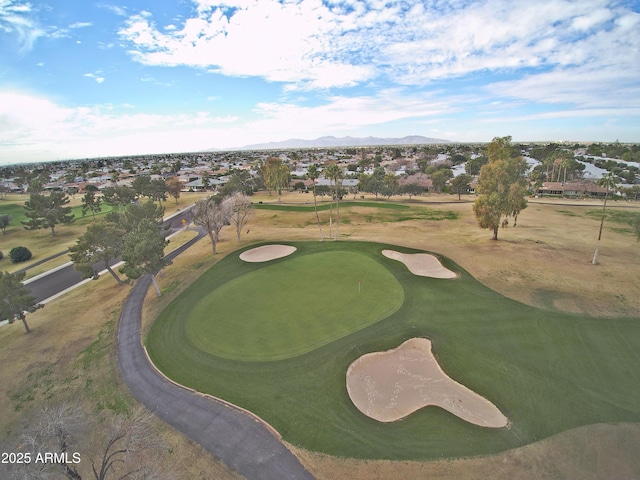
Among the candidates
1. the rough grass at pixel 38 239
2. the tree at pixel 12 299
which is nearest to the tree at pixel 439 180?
the rough grass at pixel 38 239

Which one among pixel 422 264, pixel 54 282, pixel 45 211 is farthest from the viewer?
pixel 45 211

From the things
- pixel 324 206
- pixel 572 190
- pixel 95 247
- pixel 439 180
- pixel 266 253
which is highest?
pixel 439 180

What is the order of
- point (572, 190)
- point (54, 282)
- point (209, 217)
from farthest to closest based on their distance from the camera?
point (572, 190) → point (209, 217) → point (54, 282)

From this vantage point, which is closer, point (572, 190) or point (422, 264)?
point (422, 264)

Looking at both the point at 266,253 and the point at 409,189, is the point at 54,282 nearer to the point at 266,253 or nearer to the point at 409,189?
the point at 266,253

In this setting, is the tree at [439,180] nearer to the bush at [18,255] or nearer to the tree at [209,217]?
the tree at [209,217]

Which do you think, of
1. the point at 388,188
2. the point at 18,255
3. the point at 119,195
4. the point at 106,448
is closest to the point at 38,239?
the point at 18,255

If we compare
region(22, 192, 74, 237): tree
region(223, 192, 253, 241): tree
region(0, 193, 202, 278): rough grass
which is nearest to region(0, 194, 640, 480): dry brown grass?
region(223, 192, 253, 241): tree

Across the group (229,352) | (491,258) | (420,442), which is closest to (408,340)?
(420,442)

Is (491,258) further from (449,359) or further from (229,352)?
(229,352)
